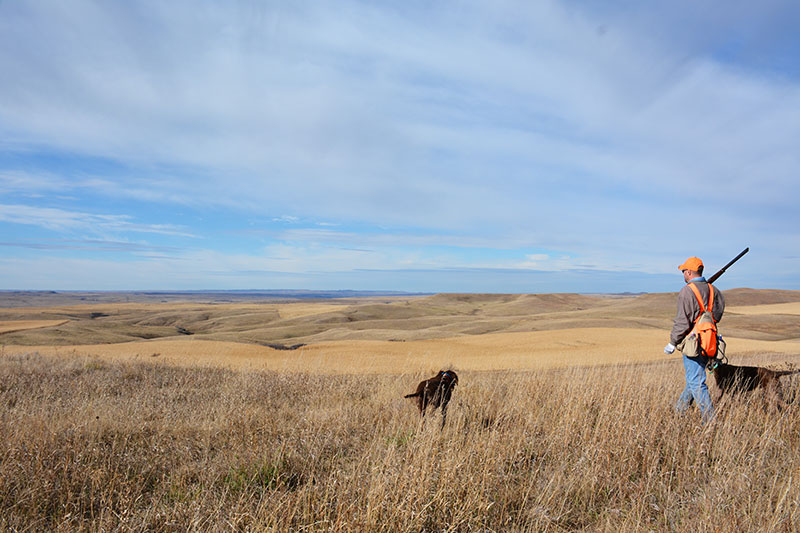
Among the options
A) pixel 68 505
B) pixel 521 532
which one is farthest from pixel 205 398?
pixel 521 532

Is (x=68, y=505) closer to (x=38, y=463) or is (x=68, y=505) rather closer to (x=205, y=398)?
(x=38, y=463)

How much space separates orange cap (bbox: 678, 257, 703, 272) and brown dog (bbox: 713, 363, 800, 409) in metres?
1.33

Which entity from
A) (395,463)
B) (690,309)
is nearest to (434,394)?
(395,463)

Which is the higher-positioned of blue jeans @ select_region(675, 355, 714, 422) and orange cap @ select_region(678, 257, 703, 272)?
orange cap @ select_region(678, 257, 703, 272)

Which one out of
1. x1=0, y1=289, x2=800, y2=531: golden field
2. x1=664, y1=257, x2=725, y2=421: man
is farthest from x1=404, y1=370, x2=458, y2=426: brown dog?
x1=664, y1=257, x2=725, y2=421: man

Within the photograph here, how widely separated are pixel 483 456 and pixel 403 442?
3.47ft

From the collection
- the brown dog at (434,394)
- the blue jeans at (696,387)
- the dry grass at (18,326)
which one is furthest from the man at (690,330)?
the dry grass at (18,326)

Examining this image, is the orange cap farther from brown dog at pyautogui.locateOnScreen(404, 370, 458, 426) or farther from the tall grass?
brown dog at pyautogui.locateOnScreen(404, 370, 458, 426)

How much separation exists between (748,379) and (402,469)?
17.8 feet

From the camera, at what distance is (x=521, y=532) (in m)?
3.21

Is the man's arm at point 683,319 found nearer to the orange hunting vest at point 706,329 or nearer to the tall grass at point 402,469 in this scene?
the orange hunting vest at point 706,329

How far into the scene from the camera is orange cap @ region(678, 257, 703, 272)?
6.23 metres

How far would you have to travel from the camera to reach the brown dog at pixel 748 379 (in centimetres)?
592

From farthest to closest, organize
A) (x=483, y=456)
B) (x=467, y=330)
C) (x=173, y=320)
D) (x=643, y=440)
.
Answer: (x=173, y=320) → (x=467, y=330) → (x=643, y=440) → (x=483, y=456)
